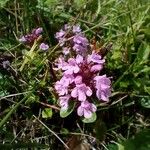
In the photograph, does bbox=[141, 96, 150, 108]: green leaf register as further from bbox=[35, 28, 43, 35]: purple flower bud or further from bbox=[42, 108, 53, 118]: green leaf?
bbox=[35, 28, 43, 35]: purple flower bud

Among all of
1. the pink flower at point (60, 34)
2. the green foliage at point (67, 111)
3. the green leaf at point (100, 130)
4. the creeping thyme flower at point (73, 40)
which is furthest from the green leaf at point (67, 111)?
the pink flower at point (60, 34)

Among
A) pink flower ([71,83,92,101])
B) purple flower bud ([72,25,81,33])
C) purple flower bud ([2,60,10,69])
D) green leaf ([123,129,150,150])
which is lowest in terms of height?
green leaf ([123,129,150,150])

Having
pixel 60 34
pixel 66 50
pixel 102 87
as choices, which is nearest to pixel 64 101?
pixel 102 87

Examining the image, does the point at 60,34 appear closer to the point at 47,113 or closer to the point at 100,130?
the point at 47,113

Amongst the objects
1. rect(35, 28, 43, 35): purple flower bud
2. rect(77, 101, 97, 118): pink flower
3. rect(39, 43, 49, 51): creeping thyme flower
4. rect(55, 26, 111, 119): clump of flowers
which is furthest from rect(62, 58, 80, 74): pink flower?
rect(35, 28, 43, 35): purple flower bud

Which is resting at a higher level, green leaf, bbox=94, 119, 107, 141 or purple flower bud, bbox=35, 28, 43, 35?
purple flower bud, bbox=35, 28, 43, 35
